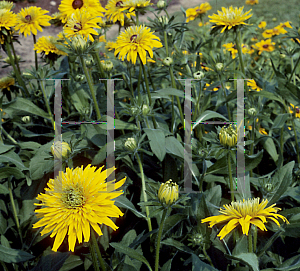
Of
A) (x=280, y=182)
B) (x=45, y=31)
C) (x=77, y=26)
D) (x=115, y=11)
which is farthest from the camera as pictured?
(x=45, y=31)

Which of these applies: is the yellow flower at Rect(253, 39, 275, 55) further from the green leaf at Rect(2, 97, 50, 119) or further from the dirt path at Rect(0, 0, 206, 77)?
the dirt path at Rect(0, 0, 206, 77)

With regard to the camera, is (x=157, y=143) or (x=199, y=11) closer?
(x=157, y=143)

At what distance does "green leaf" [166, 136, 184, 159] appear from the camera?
1178 mm

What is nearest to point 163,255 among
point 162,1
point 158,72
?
point 158,72

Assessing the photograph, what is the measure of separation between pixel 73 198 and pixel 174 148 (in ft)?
1.74

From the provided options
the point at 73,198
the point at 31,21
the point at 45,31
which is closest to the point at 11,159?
the point at 73,198

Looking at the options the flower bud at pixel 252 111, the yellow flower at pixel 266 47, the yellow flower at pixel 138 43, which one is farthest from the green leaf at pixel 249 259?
the yellow flower at pixel 266 47

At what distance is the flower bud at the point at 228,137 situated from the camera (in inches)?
35.8

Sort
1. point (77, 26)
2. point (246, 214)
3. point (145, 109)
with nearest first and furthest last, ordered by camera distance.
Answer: point (246, 214), point (145, 109), point (77, 26)

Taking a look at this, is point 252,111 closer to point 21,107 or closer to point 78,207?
point 78,207

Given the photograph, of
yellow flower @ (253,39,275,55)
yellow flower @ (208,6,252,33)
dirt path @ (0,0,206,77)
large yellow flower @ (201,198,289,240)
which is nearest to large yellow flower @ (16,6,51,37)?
yellow flower @ (208,6,252,33)

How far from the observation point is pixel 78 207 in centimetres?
75

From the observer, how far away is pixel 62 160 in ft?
3.20

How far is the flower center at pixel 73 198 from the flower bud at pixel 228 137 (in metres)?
0.44
